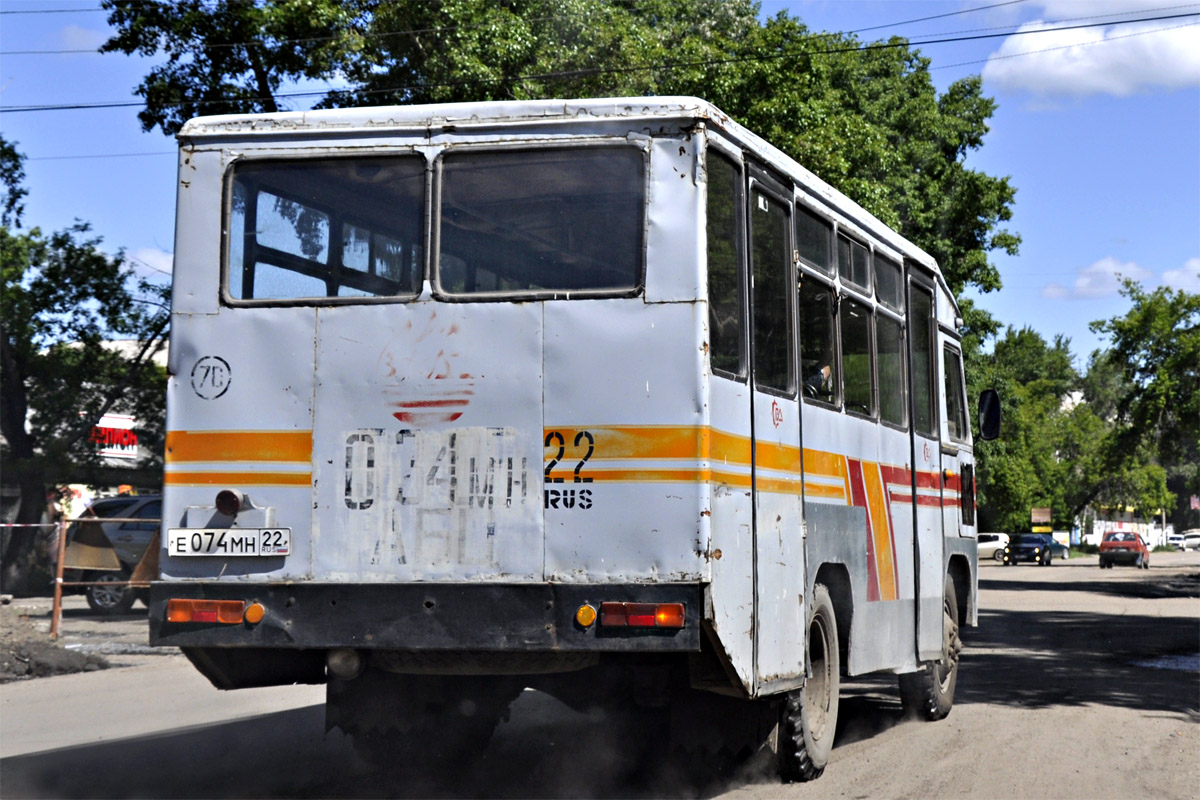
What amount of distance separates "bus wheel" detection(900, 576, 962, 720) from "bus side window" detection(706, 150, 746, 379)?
183 inches

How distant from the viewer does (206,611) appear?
678cm

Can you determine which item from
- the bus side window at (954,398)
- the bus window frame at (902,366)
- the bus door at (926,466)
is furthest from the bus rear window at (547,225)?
the bus side window at (954,398)

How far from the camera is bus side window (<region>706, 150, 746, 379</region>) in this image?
22.1ft

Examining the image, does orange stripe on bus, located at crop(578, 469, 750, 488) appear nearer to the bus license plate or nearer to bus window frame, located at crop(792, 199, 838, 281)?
the bus license plate

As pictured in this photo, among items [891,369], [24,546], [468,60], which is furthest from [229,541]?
[24,546]

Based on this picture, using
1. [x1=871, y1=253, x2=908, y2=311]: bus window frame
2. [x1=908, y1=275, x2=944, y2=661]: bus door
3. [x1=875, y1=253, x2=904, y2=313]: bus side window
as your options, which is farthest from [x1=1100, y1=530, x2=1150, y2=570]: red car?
[x1=875, y1=253, x2=904, y2=313]: bus side window

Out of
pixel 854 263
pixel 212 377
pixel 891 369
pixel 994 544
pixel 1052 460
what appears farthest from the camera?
pixel 1052 460

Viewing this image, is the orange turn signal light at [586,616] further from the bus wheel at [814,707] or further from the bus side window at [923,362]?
the bus side window at [923,362]

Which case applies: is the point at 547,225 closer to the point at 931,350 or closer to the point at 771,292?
the point at 771,292

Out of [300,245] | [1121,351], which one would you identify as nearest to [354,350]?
[300,245]

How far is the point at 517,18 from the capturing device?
1992 cm

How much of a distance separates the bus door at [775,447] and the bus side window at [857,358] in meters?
1.00

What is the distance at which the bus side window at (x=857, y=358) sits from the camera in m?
8.71

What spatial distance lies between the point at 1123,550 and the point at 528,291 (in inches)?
2213
